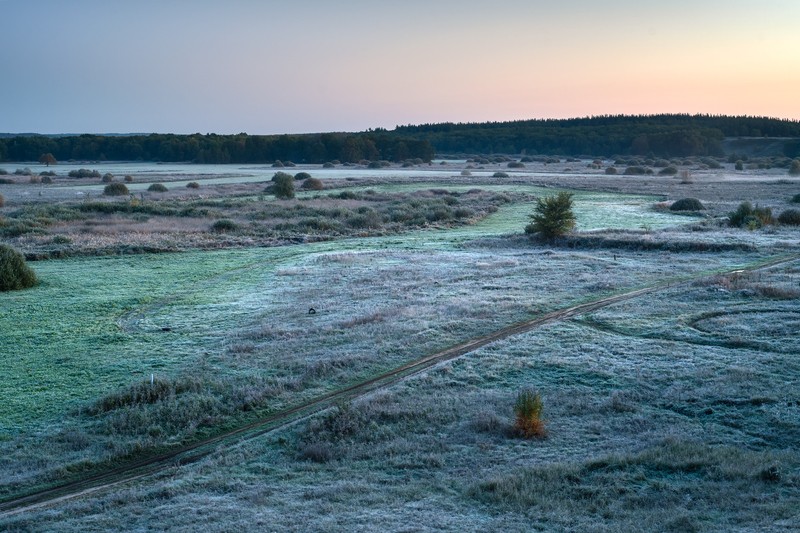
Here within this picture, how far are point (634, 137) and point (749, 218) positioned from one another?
11093 cm

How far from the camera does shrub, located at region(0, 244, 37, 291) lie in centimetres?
2297

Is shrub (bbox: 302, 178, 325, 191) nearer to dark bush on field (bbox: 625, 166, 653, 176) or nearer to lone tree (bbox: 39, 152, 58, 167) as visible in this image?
dark bush on field (bbox: 625, 166, 653, 176)

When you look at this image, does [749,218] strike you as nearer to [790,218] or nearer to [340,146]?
[790,218]

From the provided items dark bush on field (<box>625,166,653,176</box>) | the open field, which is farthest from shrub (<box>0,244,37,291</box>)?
dark bush on field (<box>625,166,653,176</box>)

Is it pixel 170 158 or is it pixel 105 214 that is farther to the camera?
pixel 170 158

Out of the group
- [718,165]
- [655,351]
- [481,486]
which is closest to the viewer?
[481,486]

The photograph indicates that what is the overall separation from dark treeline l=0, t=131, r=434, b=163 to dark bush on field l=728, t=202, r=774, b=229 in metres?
89.9

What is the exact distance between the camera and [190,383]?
522 inches

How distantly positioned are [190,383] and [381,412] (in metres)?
3.82

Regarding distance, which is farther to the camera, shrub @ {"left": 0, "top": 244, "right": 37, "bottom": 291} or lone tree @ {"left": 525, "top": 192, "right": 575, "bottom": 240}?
lone tree @ {"left": 525, "top": 192, "right": 575, "bottom": 240}

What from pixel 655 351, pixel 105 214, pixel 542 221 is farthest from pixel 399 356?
pixel 105 214

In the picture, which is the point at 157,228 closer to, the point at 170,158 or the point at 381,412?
the point at 381,412

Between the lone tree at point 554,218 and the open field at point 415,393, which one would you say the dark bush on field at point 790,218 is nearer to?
the open field at point 415,393

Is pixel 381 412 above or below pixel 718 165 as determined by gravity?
below
